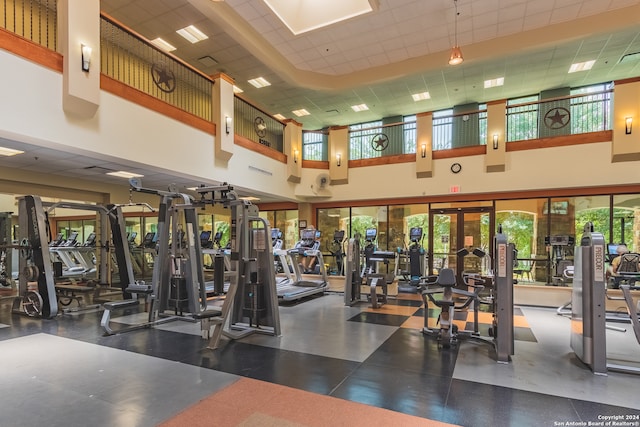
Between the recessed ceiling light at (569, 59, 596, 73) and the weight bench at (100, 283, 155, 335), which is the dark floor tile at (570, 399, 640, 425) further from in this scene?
the recessed ceiling light at (569, 59, 596, 73)

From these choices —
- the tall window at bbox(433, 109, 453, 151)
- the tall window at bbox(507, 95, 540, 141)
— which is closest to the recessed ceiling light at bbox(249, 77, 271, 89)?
the tall window at bbox(433, 109, 453, 151)

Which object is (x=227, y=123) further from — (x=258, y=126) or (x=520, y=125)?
(x=520, y=125)

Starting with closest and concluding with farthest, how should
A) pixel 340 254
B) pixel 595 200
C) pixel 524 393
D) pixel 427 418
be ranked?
pixel 427 418 → pixel 524 393 → pixel 595 200 → pixel 340 254

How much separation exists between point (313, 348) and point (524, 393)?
2347mm

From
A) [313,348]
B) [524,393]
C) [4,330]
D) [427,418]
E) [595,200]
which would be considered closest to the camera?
[427,418]

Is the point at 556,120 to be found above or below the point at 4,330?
above

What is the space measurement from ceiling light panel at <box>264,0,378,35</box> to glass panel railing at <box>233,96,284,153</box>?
2.83 m

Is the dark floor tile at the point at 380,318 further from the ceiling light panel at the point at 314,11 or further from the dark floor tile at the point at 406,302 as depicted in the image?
the ceiling light panel at the point at 314,11

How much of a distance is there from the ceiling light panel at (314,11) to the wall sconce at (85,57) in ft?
13.4

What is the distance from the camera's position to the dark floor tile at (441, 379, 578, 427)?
269 cm

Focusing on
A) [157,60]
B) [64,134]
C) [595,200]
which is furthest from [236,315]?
[595,200]

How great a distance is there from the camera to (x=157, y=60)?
9539 millimetres

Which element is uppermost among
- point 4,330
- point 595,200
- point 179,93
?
point 179,93

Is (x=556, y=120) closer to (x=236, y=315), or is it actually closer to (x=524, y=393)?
(x=524, y=393)
